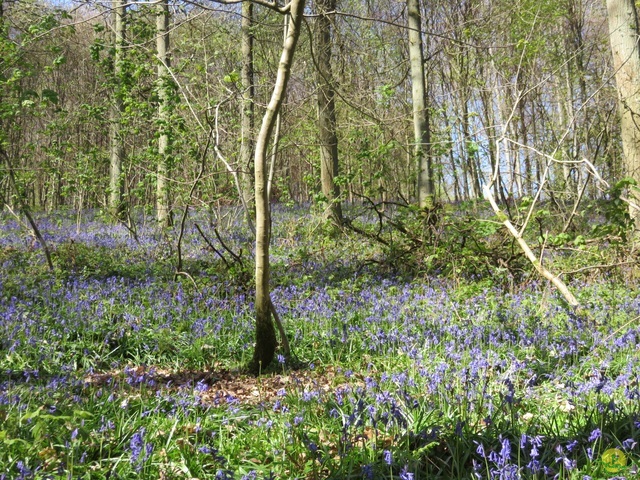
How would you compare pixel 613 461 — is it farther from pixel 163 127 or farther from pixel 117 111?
pixel 117 111

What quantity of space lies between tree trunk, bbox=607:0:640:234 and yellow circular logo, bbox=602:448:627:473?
18.2ft

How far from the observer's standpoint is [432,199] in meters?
8.82

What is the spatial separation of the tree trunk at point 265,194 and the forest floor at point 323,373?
297mm

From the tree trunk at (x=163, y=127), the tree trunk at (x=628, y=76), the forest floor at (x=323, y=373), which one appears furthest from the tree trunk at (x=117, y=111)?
the tree trunk at (x=628, y=76)

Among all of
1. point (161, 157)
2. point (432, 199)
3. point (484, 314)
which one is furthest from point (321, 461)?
point (161, 157)

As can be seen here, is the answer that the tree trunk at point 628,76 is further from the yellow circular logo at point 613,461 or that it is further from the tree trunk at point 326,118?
the yellow circular logo at point 613,461

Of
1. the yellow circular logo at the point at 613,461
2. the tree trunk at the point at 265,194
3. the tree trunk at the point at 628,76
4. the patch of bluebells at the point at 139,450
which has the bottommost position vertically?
the yellow circular logo at the point at 613,461

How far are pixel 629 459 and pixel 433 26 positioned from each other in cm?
1743

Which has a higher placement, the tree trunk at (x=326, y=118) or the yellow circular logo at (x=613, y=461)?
the tree trunk at (x=326, y=118)

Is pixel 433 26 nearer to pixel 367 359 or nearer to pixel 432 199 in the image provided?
pixel 432 199

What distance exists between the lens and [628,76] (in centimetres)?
754

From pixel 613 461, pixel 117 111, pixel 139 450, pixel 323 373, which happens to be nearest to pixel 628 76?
pixel 323 373

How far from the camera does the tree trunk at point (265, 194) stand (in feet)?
14.4

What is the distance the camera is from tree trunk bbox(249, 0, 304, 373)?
440 centimetres
